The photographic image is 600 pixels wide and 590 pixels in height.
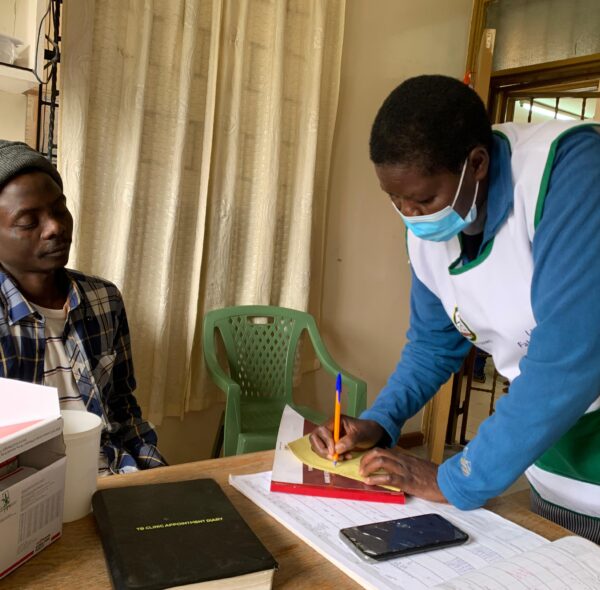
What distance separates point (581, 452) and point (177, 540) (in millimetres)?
773

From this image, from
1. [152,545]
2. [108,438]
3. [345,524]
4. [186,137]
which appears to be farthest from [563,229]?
[186,137]

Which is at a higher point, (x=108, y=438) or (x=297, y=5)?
(x=297, y=5)

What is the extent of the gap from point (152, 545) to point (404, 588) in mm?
330

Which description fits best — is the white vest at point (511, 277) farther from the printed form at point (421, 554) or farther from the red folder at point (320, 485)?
the red folder at point (320, 485)

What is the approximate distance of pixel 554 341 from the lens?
894 mm

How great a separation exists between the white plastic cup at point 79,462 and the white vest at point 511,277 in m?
0.72

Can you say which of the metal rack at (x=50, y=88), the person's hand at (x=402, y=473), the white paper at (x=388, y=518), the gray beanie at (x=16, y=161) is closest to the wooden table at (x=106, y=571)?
the white paper at (x=388, y=518)

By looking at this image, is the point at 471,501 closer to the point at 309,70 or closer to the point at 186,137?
the point at 186,137

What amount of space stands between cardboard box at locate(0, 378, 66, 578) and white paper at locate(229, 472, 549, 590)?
0.33m

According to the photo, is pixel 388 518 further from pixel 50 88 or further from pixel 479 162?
pixel 50 88

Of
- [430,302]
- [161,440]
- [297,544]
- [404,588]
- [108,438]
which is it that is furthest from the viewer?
[161,440]

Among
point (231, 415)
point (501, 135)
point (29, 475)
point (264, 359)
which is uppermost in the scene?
point (501, 135)

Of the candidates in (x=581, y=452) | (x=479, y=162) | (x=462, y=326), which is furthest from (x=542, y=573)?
(x=479, y=162)

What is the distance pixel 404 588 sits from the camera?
29.5 inches
